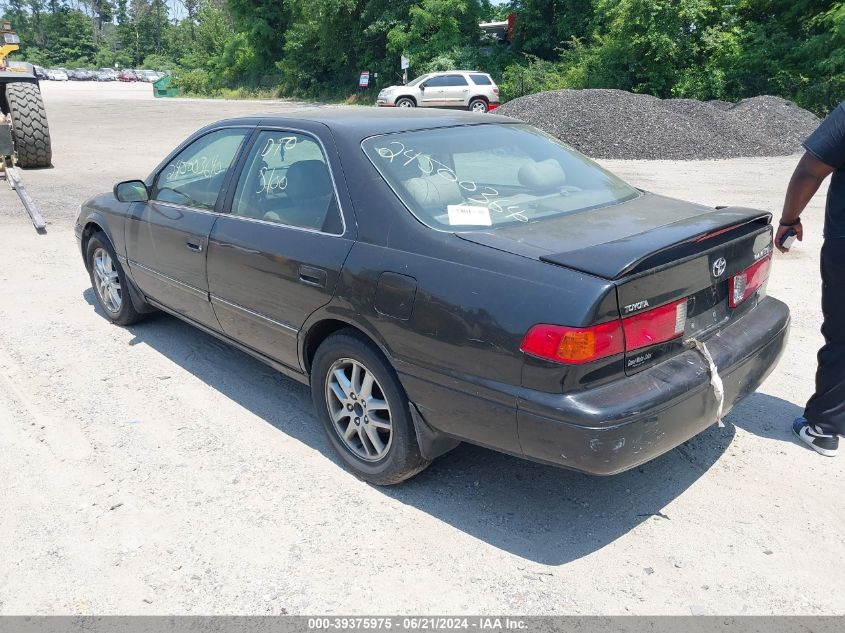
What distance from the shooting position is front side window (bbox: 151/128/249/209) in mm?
4164

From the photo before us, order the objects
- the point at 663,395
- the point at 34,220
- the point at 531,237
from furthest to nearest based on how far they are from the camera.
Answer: the point at 34,220, the point at 531,237, the point at 663,395

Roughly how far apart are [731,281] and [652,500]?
1047mm

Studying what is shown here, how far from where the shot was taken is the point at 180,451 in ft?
12.1

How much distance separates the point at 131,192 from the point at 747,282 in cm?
374

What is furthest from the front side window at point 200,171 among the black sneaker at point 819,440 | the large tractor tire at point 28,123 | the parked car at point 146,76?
the parked car at point 146,76

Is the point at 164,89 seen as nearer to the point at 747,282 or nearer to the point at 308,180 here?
the point at 308,180

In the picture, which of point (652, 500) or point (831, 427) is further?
point (831, 427)

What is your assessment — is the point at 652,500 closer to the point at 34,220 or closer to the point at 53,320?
the point at 53,320

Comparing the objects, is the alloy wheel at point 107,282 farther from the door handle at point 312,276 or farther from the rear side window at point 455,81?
the rear side window at point 455,81

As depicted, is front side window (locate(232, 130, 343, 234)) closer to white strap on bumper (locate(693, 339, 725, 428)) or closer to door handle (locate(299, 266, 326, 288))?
door handle (locate(299, 266, 326, 288))

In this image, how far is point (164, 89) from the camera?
52906 millimetres

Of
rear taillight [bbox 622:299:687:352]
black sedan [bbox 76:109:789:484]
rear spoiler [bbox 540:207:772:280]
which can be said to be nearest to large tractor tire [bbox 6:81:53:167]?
black sedan [bbox 76:109:789:484]

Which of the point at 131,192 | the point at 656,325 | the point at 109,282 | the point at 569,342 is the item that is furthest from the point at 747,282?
the point at 109,282

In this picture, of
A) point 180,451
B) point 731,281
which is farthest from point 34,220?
point 731,281
